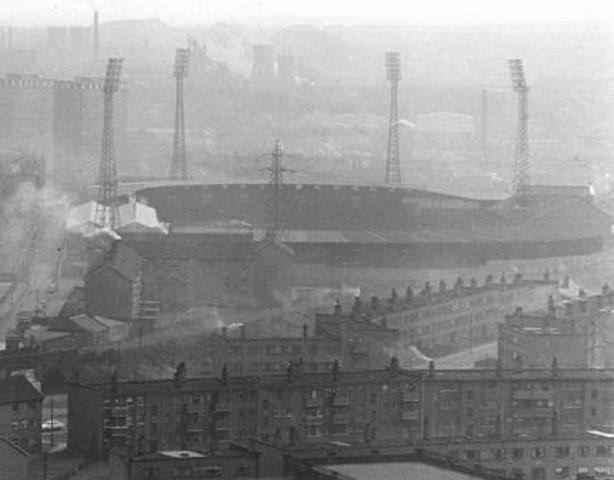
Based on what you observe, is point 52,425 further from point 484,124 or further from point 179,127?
point 484,124

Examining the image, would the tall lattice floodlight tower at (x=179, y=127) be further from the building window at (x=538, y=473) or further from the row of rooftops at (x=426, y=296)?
the building window at (x=538, y=473)

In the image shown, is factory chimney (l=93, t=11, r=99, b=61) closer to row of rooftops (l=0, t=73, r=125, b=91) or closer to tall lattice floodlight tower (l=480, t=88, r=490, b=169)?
row of rooftops (l=0, t=73, r=125, b=91)

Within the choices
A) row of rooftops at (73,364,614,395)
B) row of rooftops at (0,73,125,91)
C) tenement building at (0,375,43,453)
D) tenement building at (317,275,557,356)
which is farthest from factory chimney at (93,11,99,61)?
tenement building at (0,375,43,453)

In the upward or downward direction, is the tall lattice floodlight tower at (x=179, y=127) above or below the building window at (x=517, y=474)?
above

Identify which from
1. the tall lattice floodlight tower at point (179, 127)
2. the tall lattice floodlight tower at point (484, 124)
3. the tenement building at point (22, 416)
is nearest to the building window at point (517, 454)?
the tenement building at point (22, 416)

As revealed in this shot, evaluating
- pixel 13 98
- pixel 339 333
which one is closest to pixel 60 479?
pixel 339 333

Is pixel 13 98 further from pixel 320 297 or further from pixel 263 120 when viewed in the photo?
pixel 320 297

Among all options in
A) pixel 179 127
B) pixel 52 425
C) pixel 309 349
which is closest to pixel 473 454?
pixel 52 425
